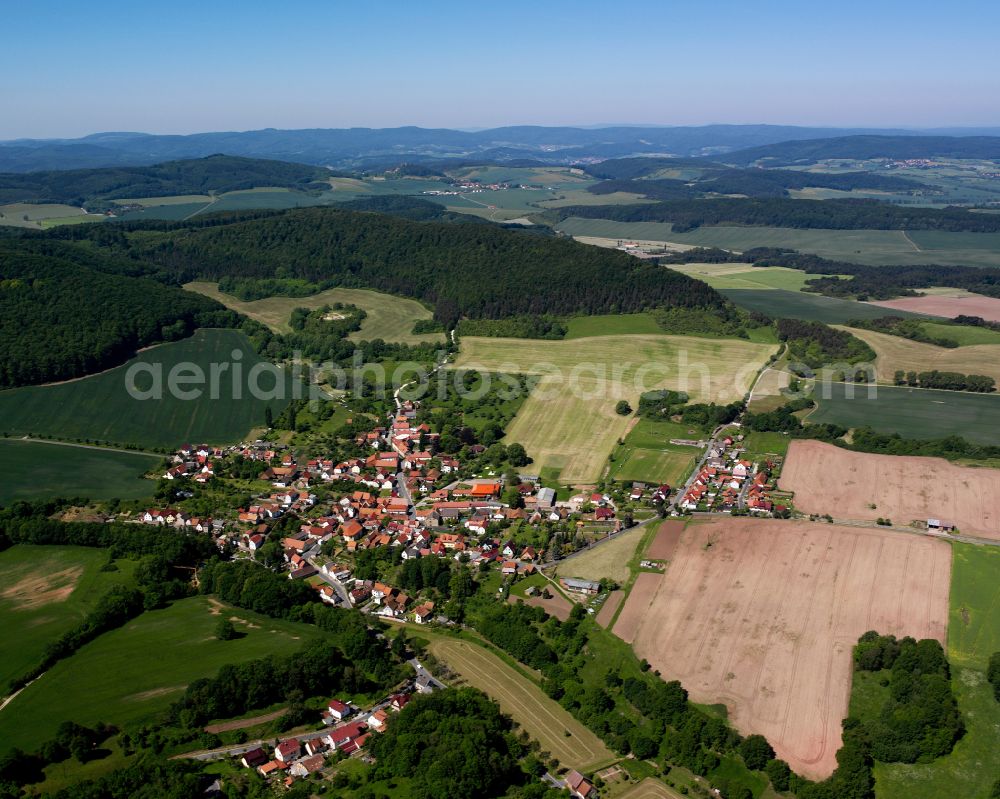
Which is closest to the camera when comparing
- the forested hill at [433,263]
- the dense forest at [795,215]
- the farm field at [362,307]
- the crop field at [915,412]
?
the crop field at [915,412]

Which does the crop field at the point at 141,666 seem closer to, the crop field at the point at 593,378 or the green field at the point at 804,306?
the crop field at the point at 593,378

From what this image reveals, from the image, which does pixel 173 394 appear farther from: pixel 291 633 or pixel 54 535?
pixel 291 633

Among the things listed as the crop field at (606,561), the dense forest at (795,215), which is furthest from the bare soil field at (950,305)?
the crop field at (606,561)

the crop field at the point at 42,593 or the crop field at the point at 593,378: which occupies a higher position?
the crop field at the point at 593,378

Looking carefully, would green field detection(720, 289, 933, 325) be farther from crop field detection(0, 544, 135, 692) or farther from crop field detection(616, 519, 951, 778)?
crop field detection(0, 544, 135, 692)

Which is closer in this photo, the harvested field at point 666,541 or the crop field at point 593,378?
the harvested field at point 666,541

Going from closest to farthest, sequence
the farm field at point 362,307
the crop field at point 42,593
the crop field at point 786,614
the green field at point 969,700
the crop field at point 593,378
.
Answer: the green field at point 969,700 < the crop field at point 786,614 < the crop field at point 42,593 < the crop field at point 593,378 < the farm field at point 362,307

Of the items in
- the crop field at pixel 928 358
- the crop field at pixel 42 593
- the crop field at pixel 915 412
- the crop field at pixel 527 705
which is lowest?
the crop field at pixel 527 705
